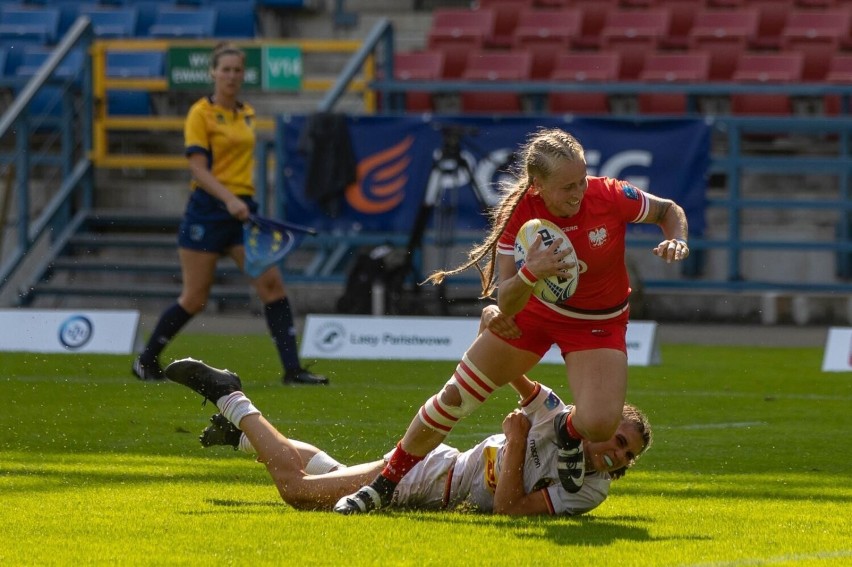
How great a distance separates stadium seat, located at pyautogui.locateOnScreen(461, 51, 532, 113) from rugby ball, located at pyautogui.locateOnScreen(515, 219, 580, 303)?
13.5 m

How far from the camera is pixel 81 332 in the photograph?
44.9 ft

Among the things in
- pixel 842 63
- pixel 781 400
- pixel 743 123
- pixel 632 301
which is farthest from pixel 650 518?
pixel 842 63

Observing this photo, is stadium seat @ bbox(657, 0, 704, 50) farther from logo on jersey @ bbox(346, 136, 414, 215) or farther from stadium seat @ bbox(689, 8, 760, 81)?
logo on jersey @ bbox(346, 136, 414, 215)

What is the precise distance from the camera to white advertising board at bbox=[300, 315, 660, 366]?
13.1 meters

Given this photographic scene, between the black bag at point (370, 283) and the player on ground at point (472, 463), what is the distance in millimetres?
10076

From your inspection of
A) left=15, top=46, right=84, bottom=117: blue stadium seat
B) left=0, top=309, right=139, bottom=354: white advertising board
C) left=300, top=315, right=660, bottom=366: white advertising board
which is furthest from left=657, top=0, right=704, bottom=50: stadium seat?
left=0, top=309, right=139, bottom=354: white advertising board

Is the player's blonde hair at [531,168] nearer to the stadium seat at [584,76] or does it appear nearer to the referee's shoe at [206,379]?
the referee's shoe at [206,379]

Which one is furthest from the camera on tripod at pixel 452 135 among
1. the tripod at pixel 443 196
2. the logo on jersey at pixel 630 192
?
the logo on jersey at pixel 630 192

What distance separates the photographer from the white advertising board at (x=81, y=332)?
13641 mm

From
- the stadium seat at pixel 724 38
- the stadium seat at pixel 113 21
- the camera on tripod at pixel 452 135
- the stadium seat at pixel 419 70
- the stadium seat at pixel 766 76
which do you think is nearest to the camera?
the camera on tripod at pixel 452 135

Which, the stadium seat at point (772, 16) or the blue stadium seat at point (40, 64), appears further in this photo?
the stadium seat at point (772, 16)

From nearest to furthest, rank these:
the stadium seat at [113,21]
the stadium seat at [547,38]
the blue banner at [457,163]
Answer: the blue banner at [457,163], the stadium seat at [547,38], the stadium seat at [113,21]

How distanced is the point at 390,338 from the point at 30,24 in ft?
34.5

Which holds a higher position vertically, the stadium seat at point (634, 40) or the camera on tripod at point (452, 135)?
the stadium seat at point (634, 40)
